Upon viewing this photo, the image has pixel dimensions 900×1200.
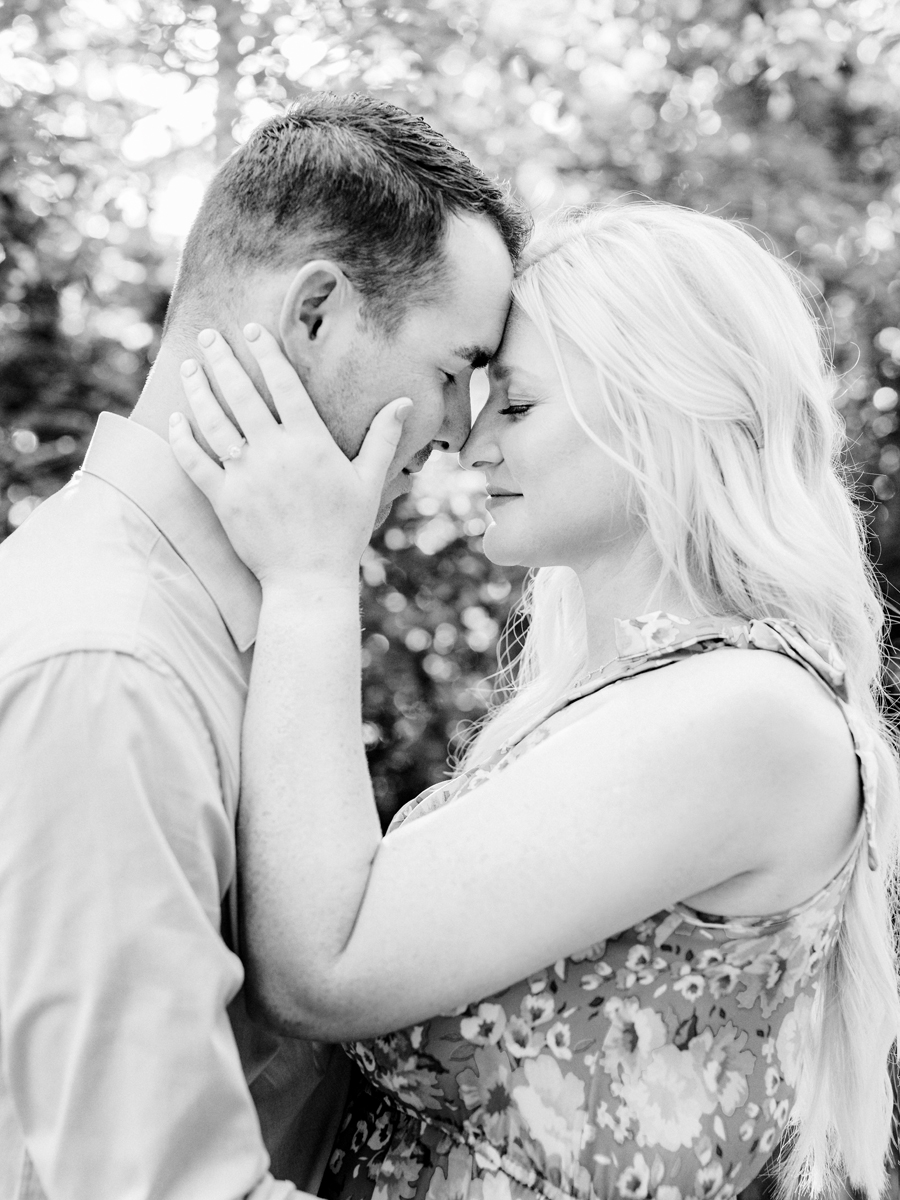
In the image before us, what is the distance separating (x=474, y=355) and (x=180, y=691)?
94 cm

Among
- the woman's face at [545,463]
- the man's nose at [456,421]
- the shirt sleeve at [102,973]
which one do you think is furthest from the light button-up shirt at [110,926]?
the woman's face at [545,463]

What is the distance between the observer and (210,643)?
1.72 m

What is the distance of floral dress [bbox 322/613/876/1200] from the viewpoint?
5.99 ft

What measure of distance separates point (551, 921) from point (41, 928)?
0.68m

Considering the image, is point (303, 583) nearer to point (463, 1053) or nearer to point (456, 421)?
point (456, 421)

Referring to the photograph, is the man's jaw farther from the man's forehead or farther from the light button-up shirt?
the light button-up shirt

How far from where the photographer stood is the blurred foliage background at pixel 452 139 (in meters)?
4.28

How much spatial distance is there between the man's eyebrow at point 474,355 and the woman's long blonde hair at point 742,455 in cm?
12

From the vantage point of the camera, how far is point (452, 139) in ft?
15.4

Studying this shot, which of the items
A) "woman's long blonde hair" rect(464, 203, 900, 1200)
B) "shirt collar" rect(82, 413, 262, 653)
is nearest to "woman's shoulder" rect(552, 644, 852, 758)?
"woman's long blonde hair" rect(464, 203, 900, 1200)

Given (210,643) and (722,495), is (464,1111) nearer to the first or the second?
(210,643)

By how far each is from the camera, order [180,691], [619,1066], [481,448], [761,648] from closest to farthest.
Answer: [180,691] → [619,1066] → [761,648] → [481,448]

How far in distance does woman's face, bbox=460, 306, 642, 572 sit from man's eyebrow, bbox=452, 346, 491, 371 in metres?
0.09

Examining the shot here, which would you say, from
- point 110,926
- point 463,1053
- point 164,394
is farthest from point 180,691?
point 463,1053
